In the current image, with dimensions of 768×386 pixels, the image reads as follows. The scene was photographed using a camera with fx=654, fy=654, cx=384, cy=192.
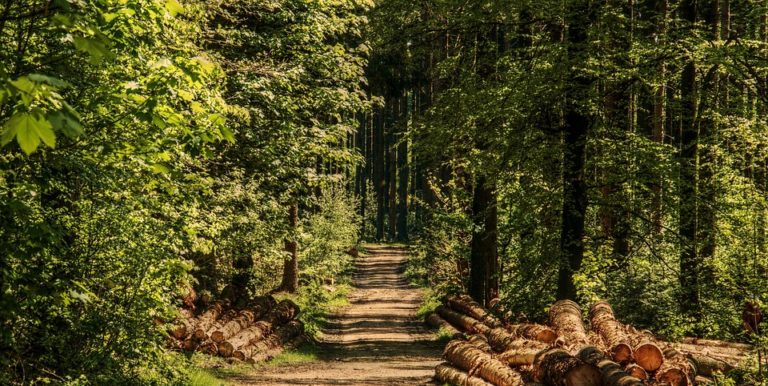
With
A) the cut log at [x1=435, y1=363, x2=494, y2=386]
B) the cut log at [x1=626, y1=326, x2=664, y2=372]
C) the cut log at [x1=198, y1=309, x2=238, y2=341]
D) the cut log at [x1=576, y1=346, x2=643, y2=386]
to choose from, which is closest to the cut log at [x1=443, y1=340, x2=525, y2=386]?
the cut log at [x1=435, y1=363, x2=494, y2=386]

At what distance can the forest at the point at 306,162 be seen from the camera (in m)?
5.53

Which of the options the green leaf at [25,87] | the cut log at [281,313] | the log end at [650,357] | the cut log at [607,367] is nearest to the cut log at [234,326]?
the cut log at [281,313]

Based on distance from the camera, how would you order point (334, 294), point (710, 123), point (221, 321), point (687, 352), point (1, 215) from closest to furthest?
point (1, 215) → point (687, 352) → point (221, 321) → point (710, 123) → point (334, 294)

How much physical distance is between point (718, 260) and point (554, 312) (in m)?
3.47

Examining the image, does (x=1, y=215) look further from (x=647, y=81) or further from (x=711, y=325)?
(x=711, y=325)

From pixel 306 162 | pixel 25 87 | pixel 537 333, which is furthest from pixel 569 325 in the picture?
pixel 306 162

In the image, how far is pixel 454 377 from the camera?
1092 centimetres

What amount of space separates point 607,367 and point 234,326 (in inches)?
332

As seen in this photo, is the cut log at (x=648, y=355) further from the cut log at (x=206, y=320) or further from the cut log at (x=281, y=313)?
the cut log at (x=281, y=313)

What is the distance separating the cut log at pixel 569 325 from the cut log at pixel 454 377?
1.43m

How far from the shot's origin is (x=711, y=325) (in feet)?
40.6

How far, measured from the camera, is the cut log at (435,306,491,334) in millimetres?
15930

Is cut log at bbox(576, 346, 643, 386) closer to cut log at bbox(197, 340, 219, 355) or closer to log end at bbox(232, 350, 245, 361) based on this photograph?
log end at bbox(232, 350, 245, 361)

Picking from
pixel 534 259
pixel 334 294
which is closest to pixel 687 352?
pixel 534 259
